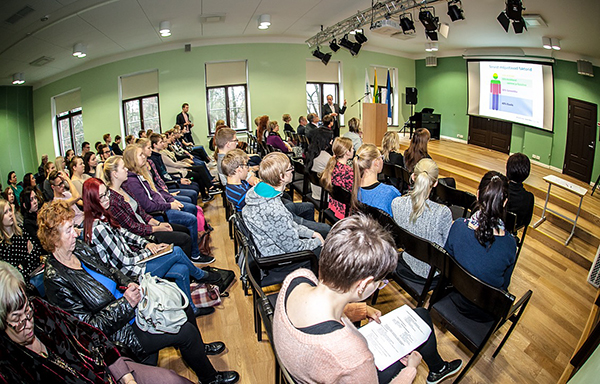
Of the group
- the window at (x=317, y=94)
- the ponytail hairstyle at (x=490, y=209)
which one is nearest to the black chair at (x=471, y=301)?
the ponytail hairstyle at (x=490, y=209)

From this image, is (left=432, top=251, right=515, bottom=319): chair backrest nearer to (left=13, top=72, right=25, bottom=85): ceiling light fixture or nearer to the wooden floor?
the wooden floor

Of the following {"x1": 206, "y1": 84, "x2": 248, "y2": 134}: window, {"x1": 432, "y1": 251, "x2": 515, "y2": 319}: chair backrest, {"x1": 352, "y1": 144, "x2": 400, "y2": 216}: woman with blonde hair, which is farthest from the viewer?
{"x1": 206, "y1": 84, "x2": 248, "y2": 134}: window

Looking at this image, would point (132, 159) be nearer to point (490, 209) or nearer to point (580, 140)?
point (490, 209)

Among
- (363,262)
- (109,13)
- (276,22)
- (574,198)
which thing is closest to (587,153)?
(574,198)

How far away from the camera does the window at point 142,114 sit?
9.68 metres

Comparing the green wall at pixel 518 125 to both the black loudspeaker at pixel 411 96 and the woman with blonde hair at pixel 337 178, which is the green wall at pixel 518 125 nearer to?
the black loudspeaker at pixel 411 96

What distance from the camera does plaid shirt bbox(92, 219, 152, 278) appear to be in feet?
7.52

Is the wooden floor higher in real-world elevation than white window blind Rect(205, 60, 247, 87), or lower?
lower

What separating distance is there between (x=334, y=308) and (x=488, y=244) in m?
1.33

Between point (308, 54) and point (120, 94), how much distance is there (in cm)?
554

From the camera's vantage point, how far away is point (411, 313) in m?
1.79

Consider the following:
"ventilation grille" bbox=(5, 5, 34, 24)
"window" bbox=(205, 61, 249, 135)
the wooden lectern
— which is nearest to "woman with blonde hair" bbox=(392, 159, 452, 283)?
"ventilation grille" bbox=(5, 5, 34, 24)

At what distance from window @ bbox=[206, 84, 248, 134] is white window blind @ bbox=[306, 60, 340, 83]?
7.09 ft

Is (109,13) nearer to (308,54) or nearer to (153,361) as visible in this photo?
(153,361)
